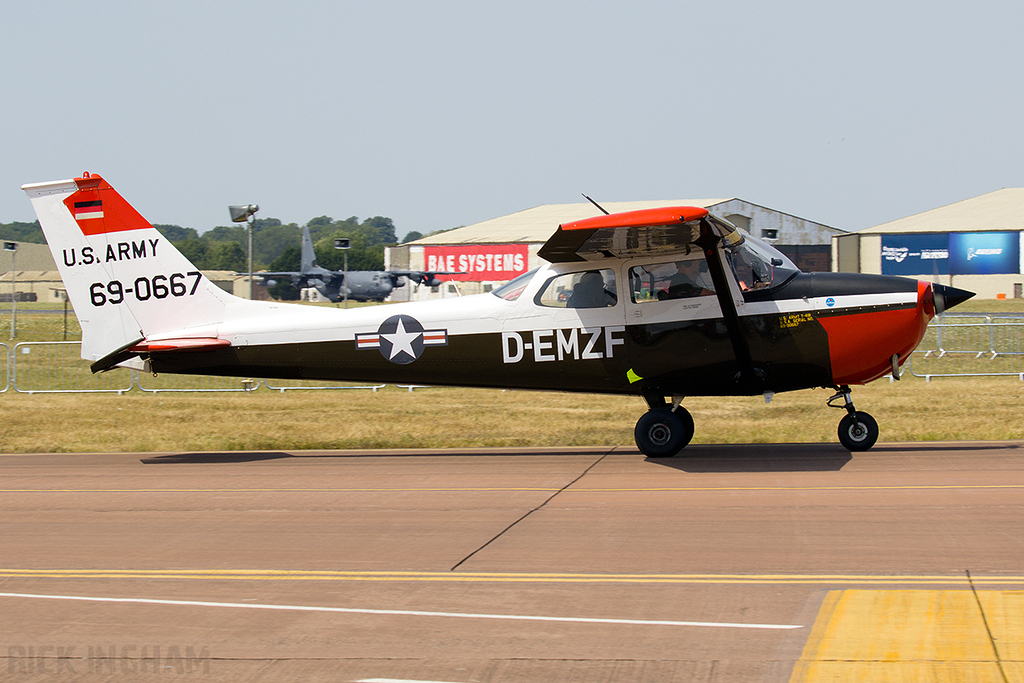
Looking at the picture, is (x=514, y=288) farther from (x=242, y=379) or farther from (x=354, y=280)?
(x=354, y=280)

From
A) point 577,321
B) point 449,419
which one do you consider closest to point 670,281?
point 577,321

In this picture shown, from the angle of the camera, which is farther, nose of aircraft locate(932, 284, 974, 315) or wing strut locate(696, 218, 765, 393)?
nose of aircraft locate(932, 284, 974, 315)

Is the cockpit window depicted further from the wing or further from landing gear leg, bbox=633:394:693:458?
landing gear leg, bbox=633:394:693:458

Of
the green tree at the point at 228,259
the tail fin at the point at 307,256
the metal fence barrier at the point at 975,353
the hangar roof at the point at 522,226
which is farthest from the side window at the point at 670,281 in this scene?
the green tree at the point at 228,259

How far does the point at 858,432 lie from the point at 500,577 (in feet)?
20.9

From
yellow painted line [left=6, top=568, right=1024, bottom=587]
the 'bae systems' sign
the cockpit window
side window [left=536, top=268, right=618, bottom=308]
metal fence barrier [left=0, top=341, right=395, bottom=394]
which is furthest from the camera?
the 'bae systems' sign

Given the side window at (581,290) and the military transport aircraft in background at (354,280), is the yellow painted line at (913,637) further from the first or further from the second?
the military transport aircraft in background at (354,280)

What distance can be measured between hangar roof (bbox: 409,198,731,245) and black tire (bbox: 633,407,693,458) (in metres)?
51.7

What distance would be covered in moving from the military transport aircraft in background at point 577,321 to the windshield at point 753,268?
0.05 feet

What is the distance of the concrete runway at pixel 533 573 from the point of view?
4828 millimetres

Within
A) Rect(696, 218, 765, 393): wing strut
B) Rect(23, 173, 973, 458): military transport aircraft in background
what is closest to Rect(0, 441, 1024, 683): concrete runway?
Rect(696, 218, 765, 393): wing strut

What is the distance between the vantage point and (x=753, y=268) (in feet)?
35.4

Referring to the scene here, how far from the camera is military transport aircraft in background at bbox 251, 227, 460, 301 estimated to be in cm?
6469

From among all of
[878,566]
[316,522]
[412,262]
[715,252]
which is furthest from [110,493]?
[412,262]
